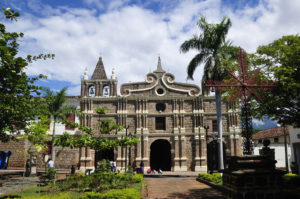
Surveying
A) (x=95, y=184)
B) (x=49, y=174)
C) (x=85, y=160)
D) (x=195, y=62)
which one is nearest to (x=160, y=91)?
(x=195, y=62)

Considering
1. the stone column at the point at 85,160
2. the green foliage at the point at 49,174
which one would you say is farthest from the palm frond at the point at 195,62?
the stone column at the point at 85,160

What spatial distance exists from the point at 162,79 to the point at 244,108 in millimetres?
21195

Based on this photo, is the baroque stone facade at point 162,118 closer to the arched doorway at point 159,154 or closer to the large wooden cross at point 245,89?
the arched doorway at point 159,154

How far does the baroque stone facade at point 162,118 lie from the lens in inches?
1022

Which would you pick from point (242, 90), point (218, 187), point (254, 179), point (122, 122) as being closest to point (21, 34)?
point (242, 90)

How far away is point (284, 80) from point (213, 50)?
8.63 m

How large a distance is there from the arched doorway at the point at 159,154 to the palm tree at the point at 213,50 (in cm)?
1172

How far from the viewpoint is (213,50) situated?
17.9 m

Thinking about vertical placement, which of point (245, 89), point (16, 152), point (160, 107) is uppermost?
point (160, 107)

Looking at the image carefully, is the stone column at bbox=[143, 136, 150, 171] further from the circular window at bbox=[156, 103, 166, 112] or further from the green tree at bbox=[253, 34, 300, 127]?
the green tree at bbox=[253, 34, 300, 127]

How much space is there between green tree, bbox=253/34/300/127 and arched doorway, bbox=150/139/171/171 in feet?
56.7

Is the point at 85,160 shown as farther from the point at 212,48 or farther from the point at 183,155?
the point at 212,48

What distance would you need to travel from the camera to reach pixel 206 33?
17578 mm

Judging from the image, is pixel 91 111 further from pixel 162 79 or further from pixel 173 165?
pixel 173 165
